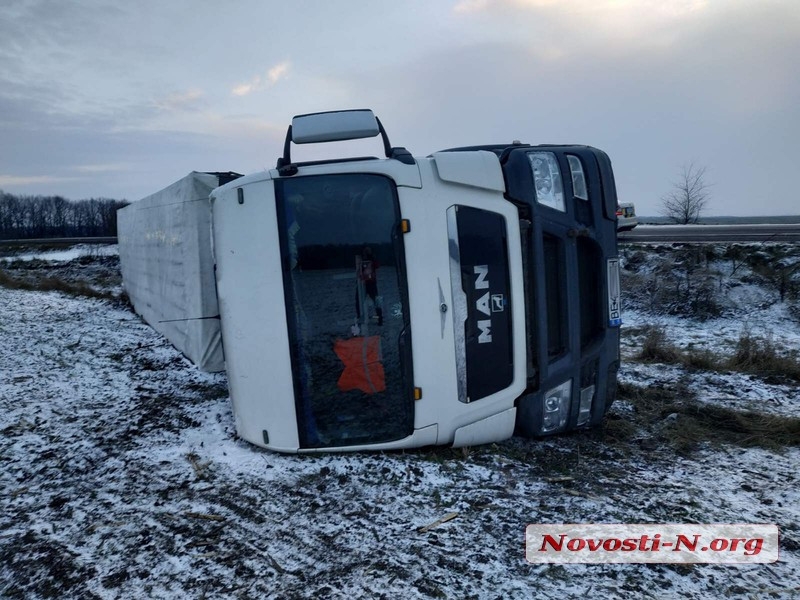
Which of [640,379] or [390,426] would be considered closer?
[390,426]

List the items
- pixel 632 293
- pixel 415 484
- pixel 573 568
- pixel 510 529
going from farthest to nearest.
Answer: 1. pixel 632 293
2. pixel 415 484
3. pixel 510 529
4. pixel 573 568

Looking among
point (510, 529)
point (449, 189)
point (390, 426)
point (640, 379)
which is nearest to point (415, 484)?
point (390, 426)

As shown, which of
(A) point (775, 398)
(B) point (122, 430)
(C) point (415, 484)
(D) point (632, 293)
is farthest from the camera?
(D) point (632, 293)

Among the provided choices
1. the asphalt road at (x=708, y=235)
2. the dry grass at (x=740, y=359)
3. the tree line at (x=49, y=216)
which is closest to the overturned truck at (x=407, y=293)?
the dry grass at (x=740, y=359)

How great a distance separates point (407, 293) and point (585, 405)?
5.18 feet

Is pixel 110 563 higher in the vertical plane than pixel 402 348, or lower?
lower

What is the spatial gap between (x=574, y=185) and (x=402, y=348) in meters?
1.69

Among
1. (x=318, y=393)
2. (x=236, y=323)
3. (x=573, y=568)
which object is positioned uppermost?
(x=236, y=323)

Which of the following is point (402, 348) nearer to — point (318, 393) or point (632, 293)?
point (318, 393)

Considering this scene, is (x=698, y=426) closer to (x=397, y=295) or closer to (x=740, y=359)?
(x=740, y=359)

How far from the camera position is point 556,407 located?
143 inches

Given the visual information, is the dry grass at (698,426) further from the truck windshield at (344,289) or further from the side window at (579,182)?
the truck windshield at (344,289)

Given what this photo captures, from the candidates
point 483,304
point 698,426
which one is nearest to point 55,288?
point 483,304

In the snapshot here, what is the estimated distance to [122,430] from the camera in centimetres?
408
